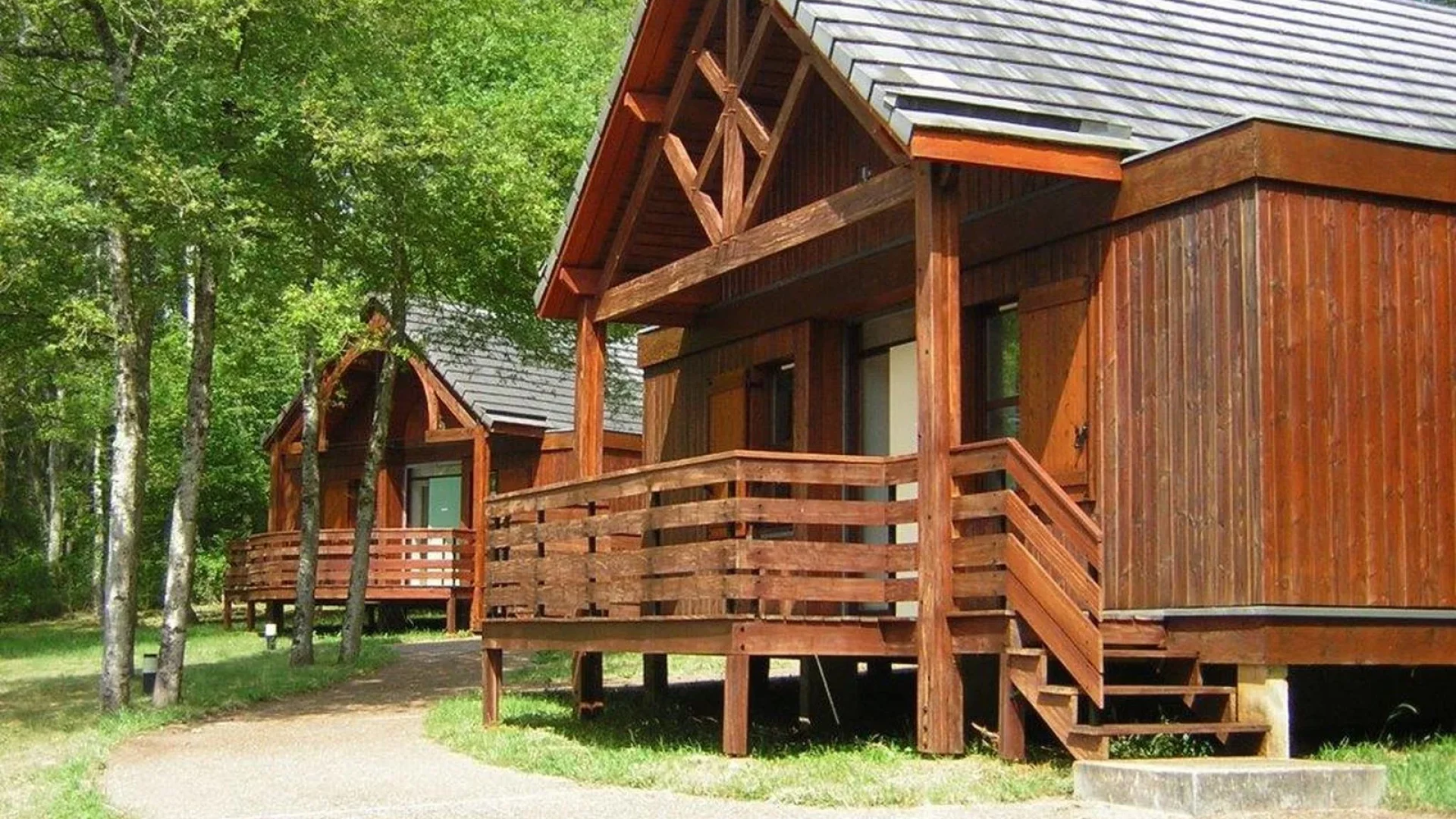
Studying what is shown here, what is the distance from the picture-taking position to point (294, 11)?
1870 cm

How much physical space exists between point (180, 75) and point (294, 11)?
1.50 meters

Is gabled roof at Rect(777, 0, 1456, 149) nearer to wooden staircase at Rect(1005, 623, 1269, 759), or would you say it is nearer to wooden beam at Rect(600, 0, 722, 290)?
wooden beam at Rect(600, 0, 722, 290)

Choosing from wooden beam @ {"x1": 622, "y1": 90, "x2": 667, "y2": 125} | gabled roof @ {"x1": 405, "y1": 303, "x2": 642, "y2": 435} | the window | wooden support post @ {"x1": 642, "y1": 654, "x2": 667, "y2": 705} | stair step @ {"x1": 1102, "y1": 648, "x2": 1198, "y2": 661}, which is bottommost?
wooden support post @ {"x1": 642, "y1": 654, "x2": 667, "y2": 705}

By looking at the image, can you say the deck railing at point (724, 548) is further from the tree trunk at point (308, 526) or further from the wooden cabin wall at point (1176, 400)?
the tree trunk at point (308, 526)

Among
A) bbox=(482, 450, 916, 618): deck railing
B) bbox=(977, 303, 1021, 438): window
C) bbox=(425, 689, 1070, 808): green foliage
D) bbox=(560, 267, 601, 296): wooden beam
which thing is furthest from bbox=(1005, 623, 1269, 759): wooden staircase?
bbox=(560, 267, 601, 296): wooden beam

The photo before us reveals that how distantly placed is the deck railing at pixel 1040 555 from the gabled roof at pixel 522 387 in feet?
59.8

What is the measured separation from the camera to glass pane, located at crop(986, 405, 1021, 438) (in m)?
13.5

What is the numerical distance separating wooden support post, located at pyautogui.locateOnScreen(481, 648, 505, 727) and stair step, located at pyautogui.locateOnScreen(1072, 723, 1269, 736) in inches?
261

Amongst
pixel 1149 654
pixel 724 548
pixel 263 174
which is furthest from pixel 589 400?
pixel 1149 654

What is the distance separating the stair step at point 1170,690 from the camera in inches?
416

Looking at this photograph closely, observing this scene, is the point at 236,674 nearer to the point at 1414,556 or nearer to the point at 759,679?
the point at 759,679

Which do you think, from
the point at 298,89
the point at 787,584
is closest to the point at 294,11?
the point at 298,89

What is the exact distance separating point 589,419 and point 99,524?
1016 inches

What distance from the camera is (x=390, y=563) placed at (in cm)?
2998
